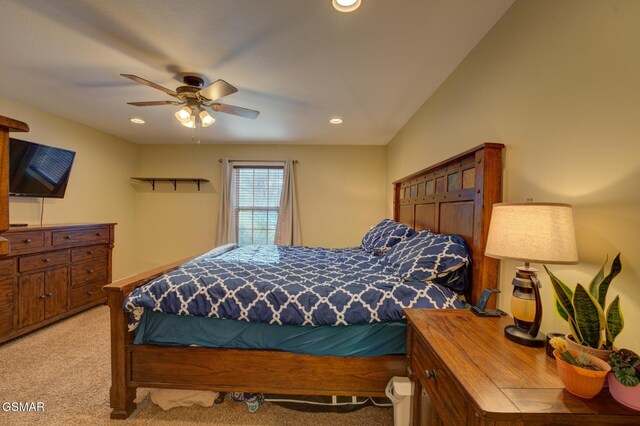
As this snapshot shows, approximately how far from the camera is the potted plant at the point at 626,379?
65 cm

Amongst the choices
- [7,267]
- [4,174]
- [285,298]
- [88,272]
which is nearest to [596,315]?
[285,298]

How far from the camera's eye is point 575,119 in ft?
3.47

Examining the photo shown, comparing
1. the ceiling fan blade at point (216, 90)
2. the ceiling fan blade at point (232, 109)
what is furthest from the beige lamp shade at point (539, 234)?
the ceiling fan blade at point (232, 109)

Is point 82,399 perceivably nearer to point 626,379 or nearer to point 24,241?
point 24,241

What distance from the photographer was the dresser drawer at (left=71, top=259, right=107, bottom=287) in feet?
9.78

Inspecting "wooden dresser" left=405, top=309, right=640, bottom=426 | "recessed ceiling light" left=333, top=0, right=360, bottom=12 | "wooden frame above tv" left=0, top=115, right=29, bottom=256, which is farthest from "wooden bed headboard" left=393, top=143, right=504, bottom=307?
"wooden frame above tv" left=0, top=115, right=29, bottom=256

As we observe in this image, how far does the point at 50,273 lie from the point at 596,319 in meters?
4.11

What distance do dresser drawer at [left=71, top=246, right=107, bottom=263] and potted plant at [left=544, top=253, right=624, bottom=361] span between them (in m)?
4.13

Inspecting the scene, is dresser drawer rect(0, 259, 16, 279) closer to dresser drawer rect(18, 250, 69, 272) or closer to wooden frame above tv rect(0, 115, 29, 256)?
dresser drawer rect(18, 250, 69, 272)

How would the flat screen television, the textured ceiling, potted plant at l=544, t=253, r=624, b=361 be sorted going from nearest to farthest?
potted plant at l=544, t=253, r=624, b=361 → the textured ceiling → the flat screen television

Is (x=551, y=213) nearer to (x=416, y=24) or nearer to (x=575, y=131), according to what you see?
(x=575, y=131)

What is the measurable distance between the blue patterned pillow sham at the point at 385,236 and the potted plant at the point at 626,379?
1.81 metres

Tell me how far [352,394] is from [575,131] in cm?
170

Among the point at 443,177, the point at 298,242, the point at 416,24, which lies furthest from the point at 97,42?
the point at 298,242
